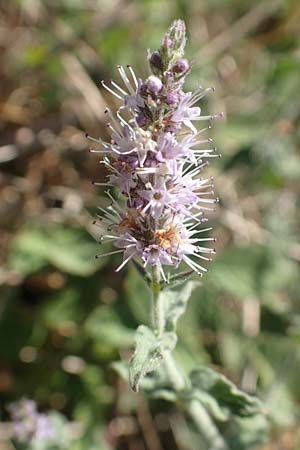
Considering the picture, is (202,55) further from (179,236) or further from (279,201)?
(179,236)

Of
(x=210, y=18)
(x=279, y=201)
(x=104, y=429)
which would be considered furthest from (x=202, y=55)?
(x=104, y=429)

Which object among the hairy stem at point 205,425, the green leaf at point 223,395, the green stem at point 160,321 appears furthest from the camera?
the hairy stem at point 205,425

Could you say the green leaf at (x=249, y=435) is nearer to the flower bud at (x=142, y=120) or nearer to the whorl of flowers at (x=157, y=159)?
the whorl of flowers at (x=157, y=159)

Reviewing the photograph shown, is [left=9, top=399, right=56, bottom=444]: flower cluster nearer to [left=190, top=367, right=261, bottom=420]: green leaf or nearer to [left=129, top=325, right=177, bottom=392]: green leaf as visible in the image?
[left=190, top=367, right=261, bottom=420]: green leaf

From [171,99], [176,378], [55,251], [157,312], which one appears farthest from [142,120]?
[55,251]

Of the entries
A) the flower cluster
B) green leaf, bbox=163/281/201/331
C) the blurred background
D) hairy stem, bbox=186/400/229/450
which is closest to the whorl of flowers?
green leaf, bbox=163/281/201/331

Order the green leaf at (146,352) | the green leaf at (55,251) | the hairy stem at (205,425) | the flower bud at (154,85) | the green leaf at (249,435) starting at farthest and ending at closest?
the green leaf at (55,251) < the green leaf at (249,435) < the hairy stem at (205,425) < the green leaf at (146,352) < the flower bud at (154,85)

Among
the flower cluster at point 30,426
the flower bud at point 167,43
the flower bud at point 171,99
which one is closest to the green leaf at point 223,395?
the flower cluster at point 30,426

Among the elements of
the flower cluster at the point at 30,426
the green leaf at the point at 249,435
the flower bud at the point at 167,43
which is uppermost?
the flower bud at the point at 167,43
